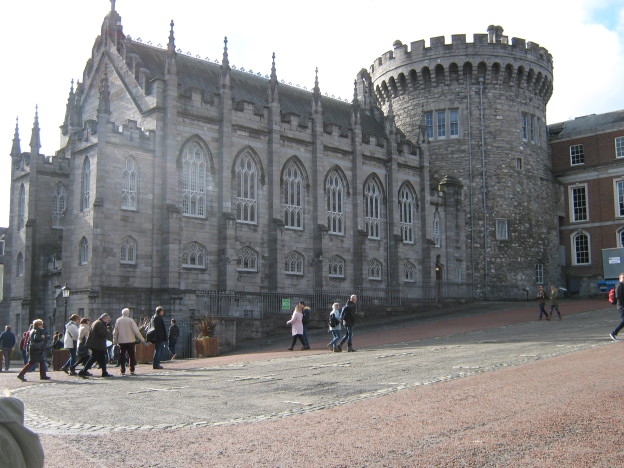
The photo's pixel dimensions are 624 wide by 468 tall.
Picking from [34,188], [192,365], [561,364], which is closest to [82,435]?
[561,364]

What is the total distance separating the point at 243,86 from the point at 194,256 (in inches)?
502

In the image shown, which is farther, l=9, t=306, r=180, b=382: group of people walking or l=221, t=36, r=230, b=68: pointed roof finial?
l=221, t=36, r=230, b=68: pointed roof finial

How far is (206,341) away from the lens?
27469mm

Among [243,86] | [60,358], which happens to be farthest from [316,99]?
[60,358]

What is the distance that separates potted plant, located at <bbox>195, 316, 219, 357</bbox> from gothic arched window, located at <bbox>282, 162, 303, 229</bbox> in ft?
42.2

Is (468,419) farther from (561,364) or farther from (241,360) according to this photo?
(241,360)

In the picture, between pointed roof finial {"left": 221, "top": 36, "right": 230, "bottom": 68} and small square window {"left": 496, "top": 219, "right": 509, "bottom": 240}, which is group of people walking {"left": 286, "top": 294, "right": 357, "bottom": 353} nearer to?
pointed roof finial {"left": 221, "top": 36, "right": 230, "bottom": 68}

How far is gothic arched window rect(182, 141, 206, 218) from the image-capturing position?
35.9 m

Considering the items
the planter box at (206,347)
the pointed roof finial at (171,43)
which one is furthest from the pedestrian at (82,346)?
the pointed roof finial at (171,43)

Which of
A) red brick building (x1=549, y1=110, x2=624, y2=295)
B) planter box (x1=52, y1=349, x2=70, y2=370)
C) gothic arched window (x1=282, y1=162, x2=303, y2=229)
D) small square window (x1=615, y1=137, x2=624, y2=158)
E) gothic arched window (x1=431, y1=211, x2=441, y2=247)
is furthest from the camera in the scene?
red brick building (x1=549, y1=110, x2=624, y2=295)

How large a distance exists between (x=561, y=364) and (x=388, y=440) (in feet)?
23.9

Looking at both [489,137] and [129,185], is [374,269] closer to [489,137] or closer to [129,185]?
[489,137]

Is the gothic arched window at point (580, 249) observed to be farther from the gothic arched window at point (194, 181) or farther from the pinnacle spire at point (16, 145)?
the pinnacle spire at point (16, 145)

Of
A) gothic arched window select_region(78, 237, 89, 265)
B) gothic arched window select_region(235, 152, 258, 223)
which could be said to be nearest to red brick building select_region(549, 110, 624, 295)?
gothic arched window select_region(235, 152, 258, 223)
